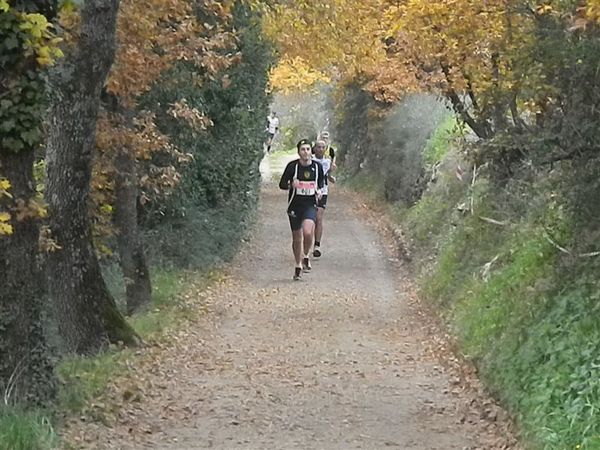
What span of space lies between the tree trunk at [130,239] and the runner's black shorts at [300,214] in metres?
3.70

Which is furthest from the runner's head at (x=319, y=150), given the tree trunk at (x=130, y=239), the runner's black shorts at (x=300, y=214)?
the tree trunk at (x=130, y=239)

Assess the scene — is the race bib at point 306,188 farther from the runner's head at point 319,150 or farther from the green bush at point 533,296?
the runner's head at point 319,150

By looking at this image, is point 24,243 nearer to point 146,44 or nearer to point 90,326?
point 90,326

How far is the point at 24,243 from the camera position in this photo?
8.32 meters

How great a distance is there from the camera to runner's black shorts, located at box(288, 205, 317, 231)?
18.0 metres

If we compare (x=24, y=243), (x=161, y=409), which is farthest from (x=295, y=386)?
(x=24, y=243)

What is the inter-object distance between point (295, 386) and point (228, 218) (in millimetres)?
12519

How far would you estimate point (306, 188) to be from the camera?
17.9 meters

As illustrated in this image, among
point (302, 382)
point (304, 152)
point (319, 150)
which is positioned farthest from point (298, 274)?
point (302, 382)

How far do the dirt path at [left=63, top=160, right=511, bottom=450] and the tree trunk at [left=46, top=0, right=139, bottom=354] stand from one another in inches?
28.6

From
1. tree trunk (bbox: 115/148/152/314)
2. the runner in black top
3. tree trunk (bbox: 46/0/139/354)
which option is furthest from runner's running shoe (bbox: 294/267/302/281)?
tree trunk (bbox: 46/0/139/354)

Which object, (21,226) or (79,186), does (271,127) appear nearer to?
(79,186)

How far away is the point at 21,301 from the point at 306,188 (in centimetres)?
993

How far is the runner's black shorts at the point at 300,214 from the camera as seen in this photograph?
18.0 meters
